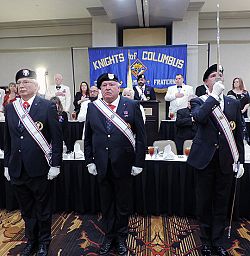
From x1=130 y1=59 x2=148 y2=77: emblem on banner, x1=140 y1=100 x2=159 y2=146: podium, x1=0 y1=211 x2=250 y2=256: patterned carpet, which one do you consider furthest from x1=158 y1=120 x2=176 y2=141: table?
x1=0 y1=211 x2=250 y2=256: patterned carpet

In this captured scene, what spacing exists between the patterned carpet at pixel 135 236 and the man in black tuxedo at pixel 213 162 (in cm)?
27

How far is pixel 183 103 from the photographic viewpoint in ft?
19.1

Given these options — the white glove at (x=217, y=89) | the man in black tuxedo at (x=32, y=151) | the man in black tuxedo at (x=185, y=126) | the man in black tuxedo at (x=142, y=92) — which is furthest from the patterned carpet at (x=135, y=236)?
the man in black tuxedo at (x=142, y=92)

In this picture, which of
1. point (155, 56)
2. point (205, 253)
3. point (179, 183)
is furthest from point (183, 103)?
point (205, 253)

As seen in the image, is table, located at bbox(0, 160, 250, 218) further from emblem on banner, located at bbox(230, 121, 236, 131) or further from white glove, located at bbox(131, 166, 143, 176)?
emblem on banner, located at bbox(230, 121, 236, 131)

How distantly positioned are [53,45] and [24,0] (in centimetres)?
216

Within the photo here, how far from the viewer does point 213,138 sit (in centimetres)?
214

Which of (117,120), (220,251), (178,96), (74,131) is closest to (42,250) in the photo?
(117,120)

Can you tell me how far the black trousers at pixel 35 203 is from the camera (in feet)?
7.27

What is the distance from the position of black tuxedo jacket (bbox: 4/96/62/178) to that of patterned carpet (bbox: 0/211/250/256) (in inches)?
30.6

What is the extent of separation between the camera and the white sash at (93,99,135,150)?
2.24 m

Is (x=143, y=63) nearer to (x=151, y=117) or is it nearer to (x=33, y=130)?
(x=151, y=117)

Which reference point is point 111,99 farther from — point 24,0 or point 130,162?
point 24,0

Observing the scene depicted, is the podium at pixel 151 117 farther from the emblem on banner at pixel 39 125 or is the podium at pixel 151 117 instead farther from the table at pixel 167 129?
the emblem on banner at pixel 39 125
